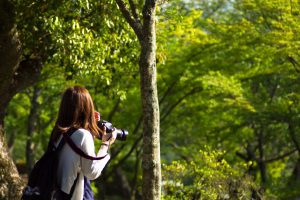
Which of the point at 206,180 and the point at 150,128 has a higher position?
the point at 150,128

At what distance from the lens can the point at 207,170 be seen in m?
8.28

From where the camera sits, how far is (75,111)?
4.18 meters

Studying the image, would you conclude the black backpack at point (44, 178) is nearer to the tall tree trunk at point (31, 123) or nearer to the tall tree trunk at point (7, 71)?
the tall tree trunk at point (7, 71)

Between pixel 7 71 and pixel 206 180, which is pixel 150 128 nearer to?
pixel 206 180

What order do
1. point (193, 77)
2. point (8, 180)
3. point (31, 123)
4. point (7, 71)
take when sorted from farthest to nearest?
point (31, 123) → point (193, 77) → point (7, 71) → point (8, 180)

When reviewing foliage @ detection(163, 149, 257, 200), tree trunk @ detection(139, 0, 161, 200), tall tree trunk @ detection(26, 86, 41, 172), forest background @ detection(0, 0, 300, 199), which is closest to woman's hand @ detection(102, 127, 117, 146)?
tree trunk @ detection(139, 0, 161, 200)

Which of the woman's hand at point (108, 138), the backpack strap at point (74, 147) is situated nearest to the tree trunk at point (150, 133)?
the woman's hand at point (108, 138)

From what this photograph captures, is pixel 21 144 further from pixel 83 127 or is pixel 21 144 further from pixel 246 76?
pixel 83 127

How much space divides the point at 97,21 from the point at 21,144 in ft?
76.3

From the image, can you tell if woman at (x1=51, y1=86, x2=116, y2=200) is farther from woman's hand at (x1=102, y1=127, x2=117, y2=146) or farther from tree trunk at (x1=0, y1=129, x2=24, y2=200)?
tree trunk at (x1=0, y1=129, x2=24, y2=200)

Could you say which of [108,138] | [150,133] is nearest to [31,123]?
[150,133]

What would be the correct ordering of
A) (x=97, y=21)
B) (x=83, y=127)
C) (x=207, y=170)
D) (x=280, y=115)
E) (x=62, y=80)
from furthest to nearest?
(x=62, y=80)
(x=280, y=115)
(x=97, y=21)
(x=207, y=170)
(x=83, y=127)

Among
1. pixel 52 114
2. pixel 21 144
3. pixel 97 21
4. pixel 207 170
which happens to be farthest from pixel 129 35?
pixel 21 144

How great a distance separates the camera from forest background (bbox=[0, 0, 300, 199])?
8.74 meters
